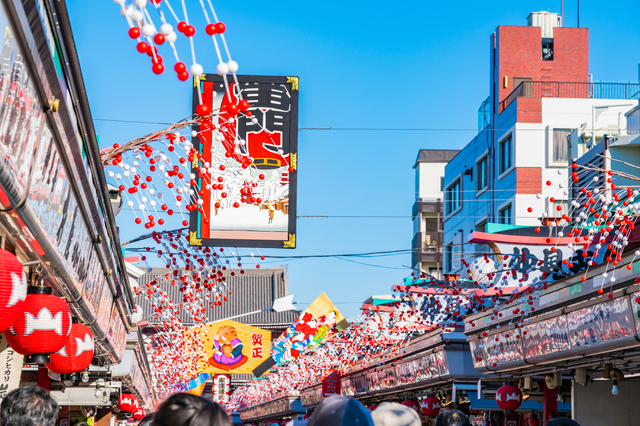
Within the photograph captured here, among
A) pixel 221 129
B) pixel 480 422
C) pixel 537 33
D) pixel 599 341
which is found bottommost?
pixel 480 422

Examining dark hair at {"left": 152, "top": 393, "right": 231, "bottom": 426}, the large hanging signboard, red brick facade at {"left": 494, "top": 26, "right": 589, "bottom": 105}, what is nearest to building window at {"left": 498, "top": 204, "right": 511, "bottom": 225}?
red brick facade at {"left": 494, "top": 26, "right": 589, "bottom": 105}

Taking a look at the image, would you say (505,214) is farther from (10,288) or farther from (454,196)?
(10,288)

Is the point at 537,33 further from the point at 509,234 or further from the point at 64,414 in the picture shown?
the point at 64,414

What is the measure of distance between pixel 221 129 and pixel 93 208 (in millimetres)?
2151

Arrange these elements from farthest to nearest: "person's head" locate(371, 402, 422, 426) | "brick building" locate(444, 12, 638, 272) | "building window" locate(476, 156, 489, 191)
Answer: "building window" locate(476, 156, 489, 191) → "brick building" locate(444, 12, 638, 272) → "person's head" locate(371, 402, 422, 426)

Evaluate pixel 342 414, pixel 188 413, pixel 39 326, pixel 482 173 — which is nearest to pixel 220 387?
pixel 482 173

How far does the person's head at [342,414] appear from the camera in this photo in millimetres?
2889

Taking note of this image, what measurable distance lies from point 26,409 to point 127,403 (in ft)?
51.3

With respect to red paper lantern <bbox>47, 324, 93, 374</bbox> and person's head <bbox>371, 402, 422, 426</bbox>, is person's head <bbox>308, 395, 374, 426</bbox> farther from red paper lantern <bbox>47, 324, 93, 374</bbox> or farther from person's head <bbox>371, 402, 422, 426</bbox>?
red paper lantern <bbox>47, 324, 93, 374</bbox>

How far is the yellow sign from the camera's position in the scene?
33.6 m

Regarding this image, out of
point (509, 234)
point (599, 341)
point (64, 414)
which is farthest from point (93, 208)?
point (509, 234)

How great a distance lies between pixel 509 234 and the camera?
1617 centimetres

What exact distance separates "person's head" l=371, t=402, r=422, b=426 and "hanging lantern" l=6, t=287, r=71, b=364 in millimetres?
2931

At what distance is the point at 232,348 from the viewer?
3425cm
